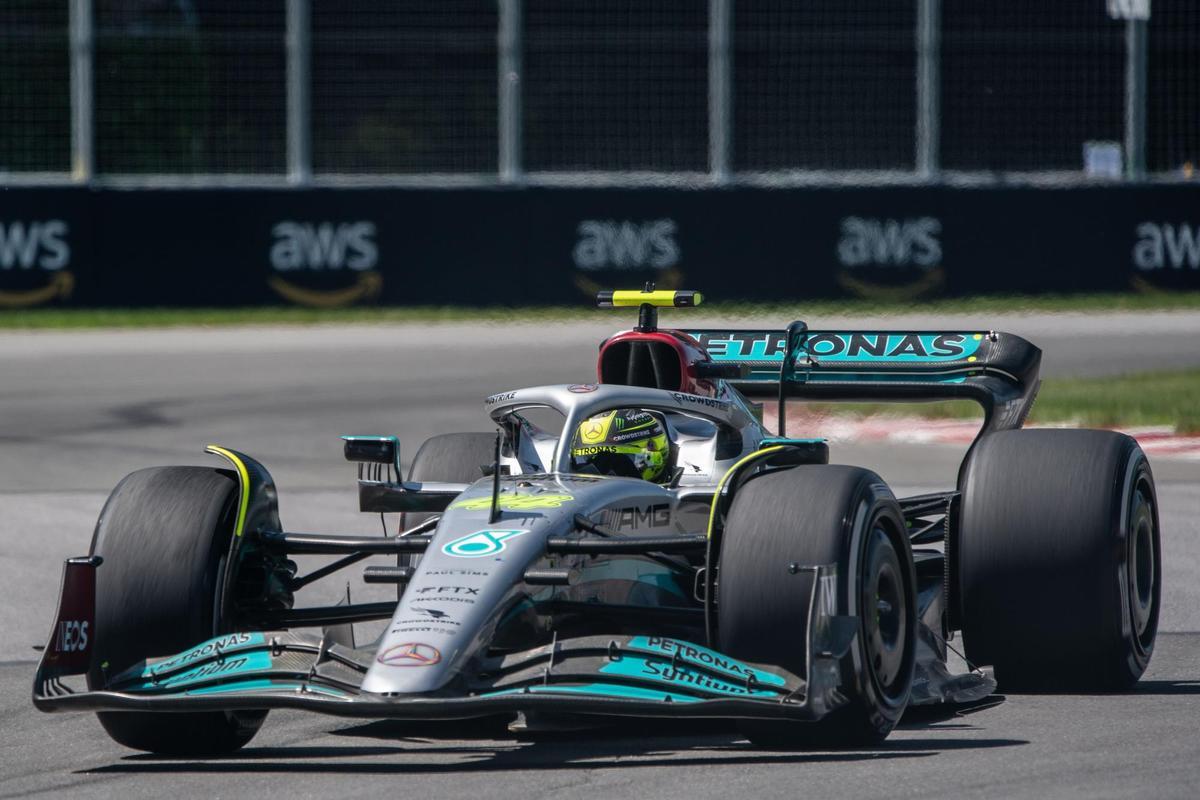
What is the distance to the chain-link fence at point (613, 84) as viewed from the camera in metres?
25.0

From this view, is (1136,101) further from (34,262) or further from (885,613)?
(885,613)

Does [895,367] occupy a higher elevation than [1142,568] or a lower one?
higher

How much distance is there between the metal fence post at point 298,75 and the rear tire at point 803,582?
64.4 ft

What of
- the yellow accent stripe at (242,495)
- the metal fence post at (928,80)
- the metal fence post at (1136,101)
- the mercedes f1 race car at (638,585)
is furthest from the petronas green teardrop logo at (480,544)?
the metal fence post at (1136,101)

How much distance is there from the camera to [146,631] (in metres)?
5.78

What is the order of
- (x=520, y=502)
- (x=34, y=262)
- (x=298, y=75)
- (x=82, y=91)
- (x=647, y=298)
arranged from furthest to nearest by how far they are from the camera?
(x=298, y=75) → (x=82, y=91) → (x=34, y=262) → (x=647, y=298) → (x=520, y=502)

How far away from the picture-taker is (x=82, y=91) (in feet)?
81.6

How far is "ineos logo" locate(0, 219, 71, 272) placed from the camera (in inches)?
906

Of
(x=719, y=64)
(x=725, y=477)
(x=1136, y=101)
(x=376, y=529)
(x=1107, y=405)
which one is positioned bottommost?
(x=376, y=529)

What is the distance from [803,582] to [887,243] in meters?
18.7

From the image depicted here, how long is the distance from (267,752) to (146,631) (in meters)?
0.50

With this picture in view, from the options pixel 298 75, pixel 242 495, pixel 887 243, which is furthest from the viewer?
pixel 298 75

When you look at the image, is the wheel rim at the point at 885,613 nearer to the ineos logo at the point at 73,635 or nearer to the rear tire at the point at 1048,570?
the rear tire at the point at 1048,570

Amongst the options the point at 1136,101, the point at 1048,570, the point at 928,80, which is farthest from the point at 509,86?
the point at 1048,570
